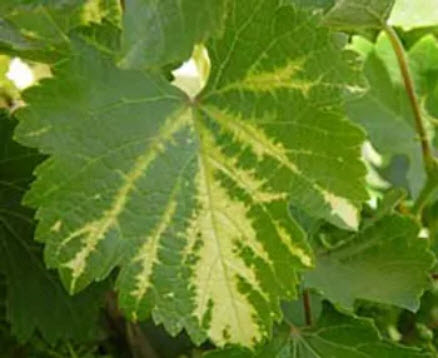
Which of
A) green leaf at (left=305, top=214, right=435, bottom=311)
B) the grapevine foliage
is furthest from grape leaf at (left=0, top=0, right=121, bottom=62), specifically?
green leaf at (left=305, top=214, right=435, bottom=311)

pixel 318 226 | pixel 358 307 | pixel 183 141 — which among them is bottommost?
pixel 358 307

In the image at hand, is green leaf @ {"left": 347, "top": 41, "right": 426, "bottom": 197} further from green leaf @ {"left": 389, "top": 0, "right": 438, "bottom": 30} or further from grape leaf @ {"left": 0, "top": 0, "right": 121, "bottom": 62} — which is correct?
grape leaf @ {"left": 0, "top": 0, "right": 121, "bottom": 62}

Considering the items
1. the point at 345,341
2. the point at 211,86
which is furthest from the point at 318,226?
the point at 211,86

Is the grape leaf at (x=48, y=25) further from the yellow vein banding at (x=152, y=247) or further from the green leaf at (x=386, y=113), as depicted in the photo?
the green leaf at (x=386, y=113)

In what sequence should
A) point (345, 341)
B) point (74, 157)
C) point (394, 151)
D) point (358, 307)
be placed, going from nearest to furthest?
point (74, 157)
point (345, 341)
point (358, 307)
point (394, 151)

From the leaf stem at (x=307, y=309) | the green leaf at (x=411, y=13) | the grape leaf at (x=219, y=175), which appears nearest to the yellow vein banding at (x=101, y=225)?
the grape leaf at (x=219, y=175)

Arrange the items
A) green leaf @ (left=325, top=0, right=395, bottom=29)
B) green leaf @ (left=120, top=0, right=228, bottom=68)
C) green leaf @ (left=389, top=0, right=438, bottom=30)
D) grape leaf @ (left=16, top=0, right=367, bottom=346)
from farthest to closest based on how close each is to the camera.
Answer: green leaf @ (left=389, top=0, right=438, bottom=30), green leaf @ (left=325, top=0, right=395, bottom=29), grape leaf @ (left=16, top=0, right=367, bottom=346), green leaf @ (left=120, top=0, right=228, bottom=68)

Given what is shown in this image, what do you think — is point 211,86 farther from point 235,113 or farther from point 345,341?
point 345,341

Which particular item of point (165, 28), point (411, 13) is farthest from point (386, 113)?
point (165, 28)
